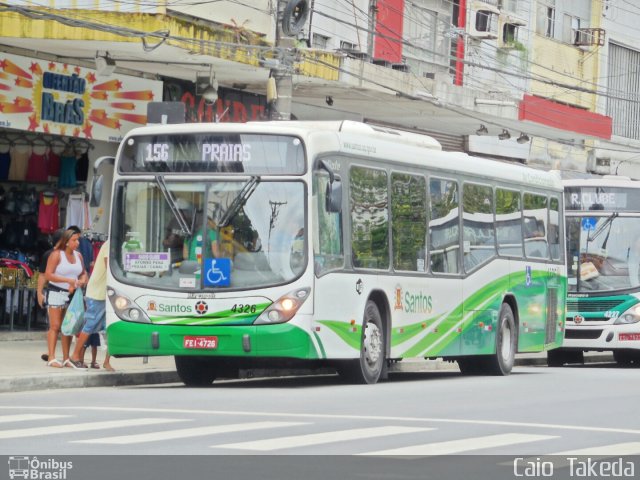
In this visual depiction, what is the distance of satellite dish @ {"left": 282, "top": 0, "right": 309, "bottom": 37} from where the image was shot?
22688 mm

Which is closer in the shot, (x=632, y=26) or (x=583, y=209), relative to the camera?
(x=583, y=209)

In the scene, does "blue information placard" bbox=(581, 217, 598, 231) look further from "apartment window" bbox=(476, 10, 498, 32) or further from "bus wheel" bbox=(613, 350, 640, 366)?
"apartment window" bbox=(476, 10, 498, 32)

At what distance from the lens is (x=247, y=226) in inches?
709

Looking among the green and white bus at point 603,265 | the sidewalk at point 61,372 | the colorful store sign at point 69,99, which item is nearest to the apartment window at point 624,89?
the green and white bus at point 603,265

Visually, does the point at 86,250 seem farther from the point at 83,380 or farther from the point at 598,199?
the point at 598,199

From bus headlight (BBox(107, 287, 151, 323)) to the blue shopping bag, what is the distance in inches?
37.0

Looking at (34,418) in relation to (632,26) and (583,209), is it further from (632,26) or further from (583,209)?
(632,26)

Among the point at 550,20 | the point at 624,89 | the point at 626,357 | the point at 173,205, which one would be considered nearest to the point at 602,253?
the point at 626,357

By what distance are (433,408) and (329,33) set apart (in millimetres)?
18729

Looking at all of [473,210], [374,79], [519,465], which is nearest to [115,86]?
[374,79]

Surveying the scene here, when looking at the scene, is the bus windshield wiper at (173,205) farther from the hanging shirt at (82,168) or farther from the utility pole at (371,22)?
Answer: the utility pole at (371,22)

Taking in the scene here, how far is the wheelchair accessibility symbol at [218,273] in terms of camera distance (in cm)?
1789

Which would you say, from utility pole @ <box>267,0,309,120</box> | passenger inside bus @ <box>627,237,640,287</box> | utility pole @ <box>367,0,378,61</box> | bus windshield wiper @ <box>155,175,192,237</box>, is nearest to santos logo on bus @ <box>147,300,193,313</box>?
bus windshield wiper @ <box>155,175,192,237</box>

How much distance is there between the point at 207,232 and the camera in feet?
59.4
